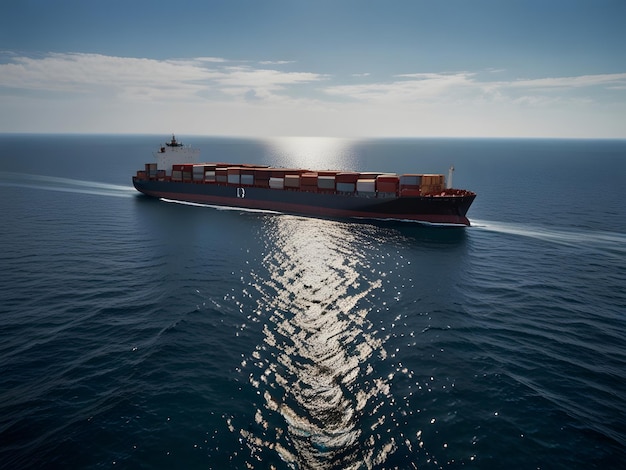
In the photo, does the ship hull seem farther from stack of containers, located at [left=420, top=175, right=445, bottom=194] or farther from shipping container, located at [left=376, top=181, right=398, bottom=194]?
stack of containers, located at [left=420, top=175, right=445, bottom=194]

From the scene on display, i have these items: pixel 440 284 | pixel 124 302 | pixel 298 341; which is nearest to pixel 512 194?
pixel 440 284

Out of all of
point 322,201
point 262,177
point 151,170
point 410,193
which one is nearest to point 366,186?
point 410,193

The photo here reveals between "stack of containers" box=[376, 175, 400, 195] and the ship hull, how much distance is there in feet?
4.71

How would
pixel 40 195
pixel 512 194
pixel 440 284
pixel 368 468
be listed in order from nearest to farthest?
1. pixel 368 468
2. pixel 440 284
3. pixel 40 195
4. pixel 512 194

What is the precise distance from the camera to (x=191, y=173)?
8175 cm

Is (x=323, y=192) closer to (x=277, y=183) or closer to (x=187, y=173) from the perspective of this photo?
(x=277, y=183)

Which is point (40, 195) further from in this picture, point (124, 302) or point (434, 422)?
point (434, 422)

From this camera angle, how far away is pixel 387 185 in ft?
209

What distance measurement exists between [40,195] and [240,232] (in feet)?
178

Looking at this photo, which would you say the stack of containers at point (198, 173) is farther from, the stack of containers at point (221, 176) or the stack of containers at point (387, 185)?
the stack of containers at point (387, 185)

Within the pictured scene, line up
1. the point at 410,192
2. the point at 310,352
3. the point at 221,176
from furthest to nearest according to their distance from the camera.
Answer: the point at 221,176 < the point at 410,192 < the point at 310,352

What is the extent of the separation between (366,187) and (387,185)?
3.75 m

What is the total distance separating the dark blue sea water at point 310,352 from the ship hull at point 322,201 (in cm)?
1052

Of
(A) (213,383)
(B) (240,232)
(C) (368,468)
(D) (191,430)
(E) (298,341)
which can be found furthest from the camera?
(B) (240,232)
